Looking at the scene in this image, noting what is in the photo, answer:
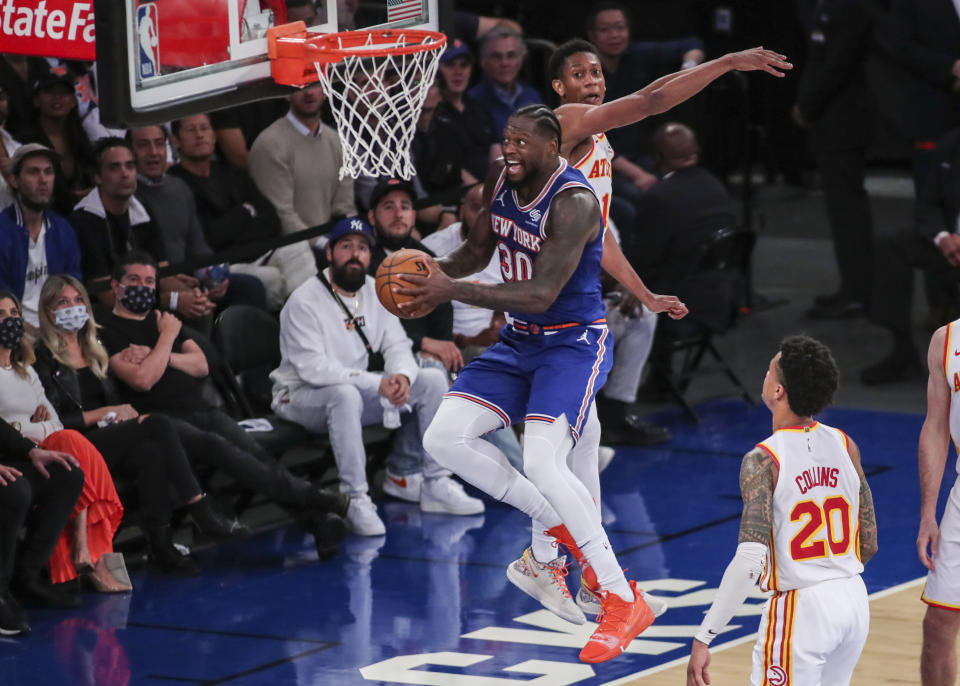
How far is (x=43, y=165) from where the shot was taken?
9.25 metres

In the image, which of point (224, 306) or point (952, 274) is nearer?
point (224, 306)

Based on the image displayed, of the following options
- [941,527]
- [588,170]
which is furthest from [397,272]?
[941,527]

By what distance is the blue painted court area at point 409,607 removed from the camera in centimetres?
751

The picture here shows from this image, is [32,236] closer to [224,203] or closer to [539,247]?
[224,203]

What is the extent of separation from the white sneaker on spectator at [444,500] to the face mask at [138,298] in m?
2.12

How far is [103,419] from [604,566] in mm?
3100

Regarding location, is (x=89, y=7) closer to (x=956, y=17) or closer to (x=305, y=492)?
(x=305, y=492)

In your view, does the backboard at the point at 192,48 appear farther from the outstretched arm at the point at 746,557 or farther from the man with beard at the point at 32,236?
the outstretched arm at the point at 746,557

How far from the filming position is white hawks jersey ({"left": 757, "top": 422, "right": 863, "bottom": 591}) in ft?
17.5

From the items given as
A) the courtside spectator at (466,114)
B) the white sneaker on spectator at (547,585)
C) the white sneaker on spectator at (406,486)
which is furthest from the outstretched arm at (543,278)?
the courtside spectator at (466,114)

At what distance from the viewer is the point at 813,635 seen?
17.3 ft

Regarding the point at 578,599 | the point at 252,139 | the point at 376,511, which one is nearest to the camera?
the point at 578,599

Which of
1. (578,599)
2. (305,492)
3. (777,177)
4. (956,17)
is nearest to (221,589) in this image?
(305,492)

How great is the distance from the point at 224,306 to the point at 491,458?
163 inches
